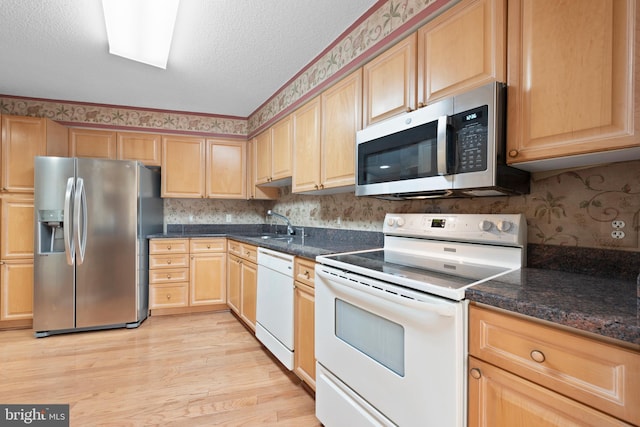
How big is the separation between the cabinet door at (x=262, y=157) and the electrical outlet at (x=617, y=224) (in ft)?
9.17

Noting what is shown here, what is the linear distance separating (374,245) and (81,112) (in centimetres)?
362

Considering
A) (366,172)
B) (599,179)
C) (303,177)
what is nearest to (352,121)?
(366,172)

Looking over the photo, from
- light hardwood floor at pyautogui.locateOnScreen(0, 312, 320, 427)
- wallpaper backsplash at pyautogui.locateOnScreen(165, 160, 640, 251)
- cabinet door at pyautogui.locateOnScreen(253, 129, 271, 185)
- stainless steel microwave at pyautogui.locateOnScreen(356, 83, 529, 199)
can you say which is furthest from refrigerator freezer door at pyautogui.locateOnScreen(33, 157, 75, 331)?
wallpaper backsplash at pyautogui.locateOnScreen(165, 160, 640, 251)

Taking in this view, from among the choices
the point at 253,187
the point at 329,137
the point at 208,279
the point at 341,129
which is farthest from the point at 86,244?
the point at 341,129

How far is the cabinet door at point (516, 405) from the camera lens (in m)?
0.73

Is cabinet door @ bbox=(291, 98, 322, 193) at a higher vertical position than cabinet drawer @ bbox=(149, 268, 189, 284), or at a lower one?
higher

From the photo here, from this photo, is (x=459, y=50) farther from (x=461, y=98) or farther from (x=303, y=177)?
(x=303, y=177)

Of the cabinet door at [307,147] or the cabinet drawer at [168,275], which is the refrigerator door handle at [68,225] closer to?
the cabinet drawer at [168,275]

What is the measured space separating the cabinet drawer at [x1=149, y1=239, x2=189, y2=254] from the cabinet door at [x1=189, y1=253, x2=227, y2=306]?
15 cm

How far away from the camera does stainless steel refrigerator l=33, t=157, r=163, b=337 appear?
2.88m

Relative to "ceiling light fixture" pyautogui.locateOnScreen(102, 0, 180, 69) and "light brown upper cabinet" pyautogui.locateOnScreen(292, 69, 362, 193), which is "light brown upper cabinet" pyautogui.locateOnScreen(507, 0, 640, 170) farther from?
"ceiling light fixture" pyautogui.locateOnScreen(102, 0, 180, 69)

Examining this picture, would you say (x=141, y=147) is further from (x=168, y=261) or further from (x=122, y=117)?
(x=168, y=261)

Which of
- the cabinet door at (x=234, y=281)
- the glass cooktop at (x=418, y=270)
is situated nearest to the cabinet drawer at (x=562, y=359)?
the glass cooktop at (x=418, y=270)

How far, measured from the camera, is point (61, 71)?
2736 millimetres
